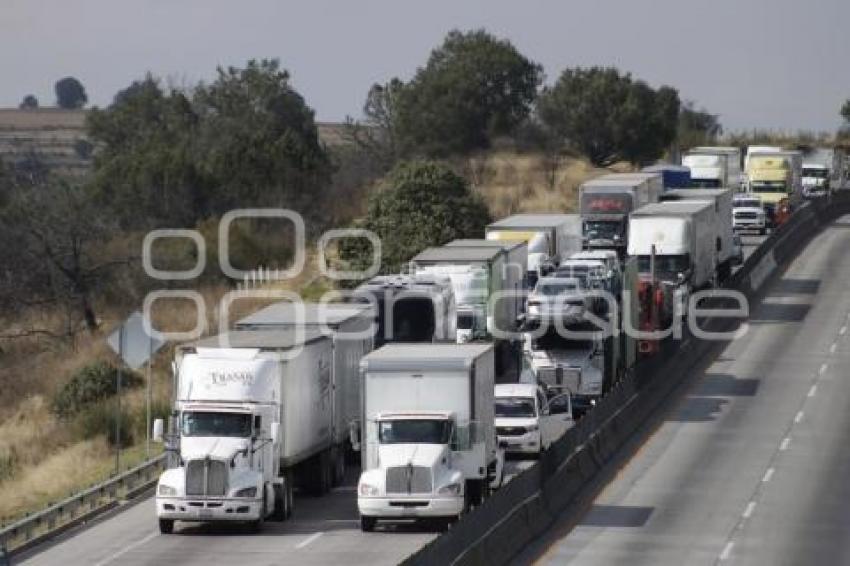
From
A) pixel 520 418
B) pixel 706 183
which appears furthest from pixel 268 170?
pixel 520 418

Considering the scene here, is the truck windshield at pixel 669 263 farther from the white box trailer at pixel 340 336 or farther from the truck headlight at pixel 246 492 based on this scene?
the truck headlight at pixel 246 492

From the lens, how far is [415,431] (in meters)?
37.3

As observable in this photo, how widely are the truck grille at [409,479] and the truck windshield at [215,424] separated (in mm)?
2691

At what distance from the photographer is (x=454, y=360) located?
3806cm

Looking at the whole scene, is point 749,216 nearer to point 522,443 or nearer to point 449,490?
point 522,443

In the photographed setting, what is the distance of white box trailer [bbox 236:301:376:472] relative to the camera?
42656mm

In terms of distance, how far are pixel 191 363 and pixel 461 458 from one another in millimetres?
5026

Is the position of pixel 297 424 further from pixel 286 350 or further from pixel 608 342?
pixel 608 342

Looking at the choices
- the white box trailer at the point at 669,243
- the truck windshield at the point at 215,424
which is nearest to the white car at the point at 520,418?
the truck windshield at the point at 215,424

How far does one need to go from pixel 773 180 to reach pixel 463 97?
4222cm

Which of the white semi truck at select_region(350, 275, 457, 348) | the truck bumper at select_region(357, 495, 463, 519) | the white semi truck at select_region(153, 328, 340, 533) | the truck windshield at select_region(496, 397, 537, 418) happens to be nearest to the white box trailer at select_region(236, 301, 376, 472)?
the white semi truck at select_region(153, 328, 340, 533)

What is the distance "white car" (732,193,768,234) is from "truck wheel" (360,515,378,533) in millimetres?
66643

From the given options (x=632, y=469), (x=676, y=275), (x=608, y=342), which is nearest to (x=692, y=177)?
(x=676, y=275)

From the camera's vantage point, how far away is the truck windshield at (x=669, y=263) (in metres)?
69.8
